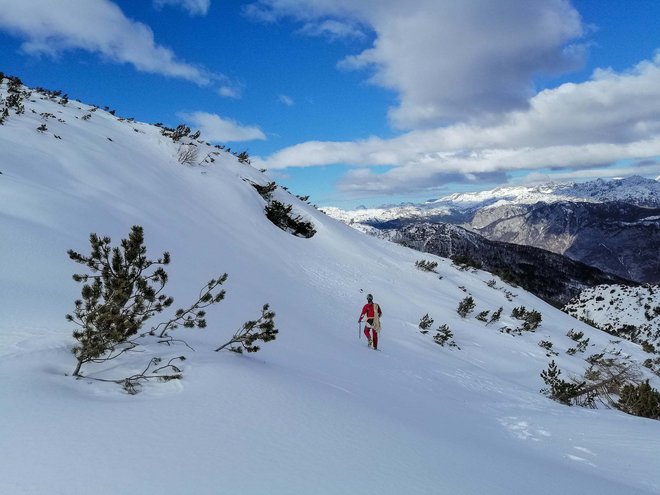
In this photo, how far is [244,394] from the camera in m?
3.79

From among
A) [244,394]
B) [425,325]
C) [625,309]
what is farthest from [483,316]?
[625,309]

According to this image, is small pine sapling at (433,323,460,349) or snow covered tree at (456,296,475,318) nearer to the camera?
small pine sapling at (433,323,460,349)

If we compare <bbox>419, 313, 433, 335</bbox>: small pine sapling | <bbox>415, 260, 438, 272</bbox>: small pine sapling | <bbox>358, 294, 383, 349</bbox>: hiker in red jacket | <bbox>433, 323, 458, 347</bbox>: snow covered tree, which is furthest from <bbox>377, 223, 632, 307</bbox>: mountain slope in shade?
<bbox>358, 294, 383, 349</bbox>: hiker in red jacket

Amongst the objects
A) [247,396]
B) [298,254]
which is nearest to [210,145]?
[298,254]

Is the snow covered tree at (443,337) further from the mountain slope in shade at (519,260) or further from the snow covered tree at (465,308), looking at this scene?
the mountain slope in shade at (519,260)

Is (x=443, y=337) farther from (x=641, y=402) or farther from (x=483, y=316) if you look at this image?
(x=641, y=402)

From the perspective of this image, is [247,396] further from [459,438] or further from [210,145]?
[210,145]

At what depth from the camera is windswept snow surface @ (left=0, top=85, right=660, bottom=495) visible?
8.38 feet

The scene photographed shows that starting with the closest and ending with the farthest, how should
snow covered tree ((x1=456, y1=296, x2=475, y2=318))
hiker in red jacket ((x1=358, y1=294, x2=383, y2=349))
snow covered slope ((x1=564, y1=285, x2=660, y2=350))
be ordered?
1. hiker in red jacket ((x1=358, y1=294, x2=383, y2=349))
2. snow covered tree ((x1=456, y1=296, x2=475, y2=318))
3. snow covered slope ((x1=564, y1=285, x2=660, y2=350))

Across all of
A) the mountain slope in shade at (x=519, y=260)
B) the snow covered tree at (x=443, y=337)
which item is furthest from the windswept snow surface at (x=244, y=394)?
the mountain slope in shade at (x=519, y=260)

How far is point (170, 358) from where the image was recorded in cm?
442

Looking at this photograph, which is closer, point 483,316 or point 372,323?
point 372,323

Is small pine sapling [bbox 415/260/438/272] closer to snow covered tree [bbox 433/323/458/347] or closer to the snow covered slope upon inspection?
snow covered tree [bbox 433/323/458/347]

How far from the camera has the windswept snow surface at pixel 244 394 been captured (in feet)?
8.38
